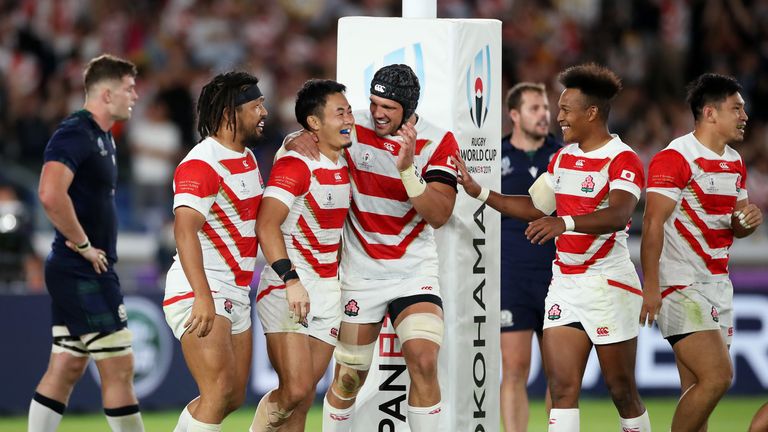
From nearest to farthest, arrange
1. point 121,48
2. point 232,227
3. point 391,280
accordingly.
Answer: point 232,227
point 391,280
point 121,48

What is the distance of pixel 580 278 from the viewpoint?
7.36 meters

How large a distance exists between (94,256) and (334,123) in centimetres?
192

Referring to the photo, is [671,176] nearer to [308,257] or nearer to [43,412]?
[308,257]

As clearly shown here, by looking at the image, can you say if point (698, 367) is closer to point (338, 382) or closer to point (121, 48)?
point (338, 382)

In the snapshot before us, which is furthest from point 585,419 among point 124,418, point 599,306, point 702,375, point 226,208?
point 226,208

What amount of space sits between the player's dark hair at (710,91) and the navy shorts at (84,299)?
387 centimetres

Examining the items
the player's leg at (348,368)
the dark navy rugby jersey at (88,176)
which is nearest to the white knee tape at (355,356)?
the player's leg at (348,368)

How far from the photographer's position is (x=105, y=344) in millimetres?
7992

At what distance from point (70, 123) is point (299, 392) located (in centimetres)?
243

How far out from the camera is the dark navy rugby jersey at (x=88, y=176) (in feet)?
26.1

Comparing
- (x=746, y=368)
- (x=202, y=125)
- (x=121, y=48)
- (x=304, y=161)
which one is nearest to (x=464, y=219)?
(x=304, y=161)

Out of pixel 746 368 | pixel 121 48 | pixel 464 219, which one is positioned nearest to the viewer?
pixel 464 219

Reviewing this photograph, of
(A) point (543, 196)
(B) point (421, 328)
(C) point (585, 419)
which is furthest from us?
(C) point (585, 419)

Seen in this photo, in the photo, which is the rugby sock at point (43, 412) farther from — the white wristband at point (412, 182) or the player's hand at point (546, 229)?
the player's hand at point (546, 229)
